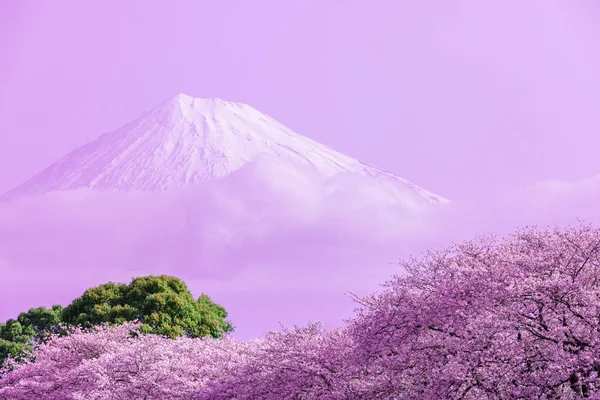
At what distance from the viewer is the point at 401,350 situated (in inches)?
973

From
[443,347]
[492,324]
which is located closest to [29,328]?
Answer: [443,347]

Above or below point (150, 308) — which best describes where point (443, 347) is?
below

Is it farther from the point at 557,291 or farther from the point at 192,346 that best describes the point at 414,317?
the point at 192,346

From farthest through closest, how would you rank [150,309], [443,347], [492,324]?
1. [150,309]
2. [443,347]
3. [492,324]

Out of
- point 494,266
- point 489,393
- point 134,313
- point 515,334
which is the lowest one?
point 489,393

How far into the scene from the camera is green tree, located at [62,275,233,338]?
52500mm

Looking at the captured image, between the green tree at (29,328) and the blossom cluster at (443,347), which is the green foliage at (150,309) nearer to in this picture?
the green tree at (29,328)

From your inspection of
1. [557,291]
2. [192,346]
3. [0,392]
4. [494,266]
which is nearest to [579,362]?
[557,291]

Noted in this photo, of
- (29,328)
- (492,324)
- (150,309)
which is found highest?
(29,328)

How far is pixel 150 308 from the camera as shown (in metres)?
53.2

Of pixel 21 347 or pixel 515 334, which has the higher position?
pixel 21 347

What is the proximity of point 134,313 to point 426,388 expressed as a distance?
33533 mm

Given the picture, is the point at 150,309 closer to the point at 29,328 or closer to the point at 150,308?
the point at 150,308

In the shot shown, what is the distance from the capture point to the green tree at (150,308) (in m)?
52.5
